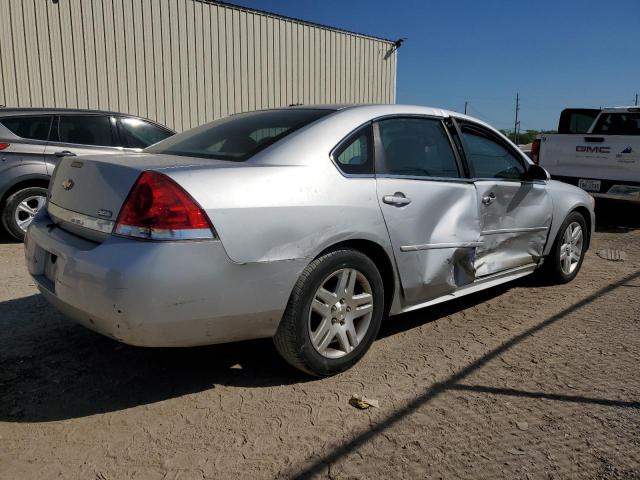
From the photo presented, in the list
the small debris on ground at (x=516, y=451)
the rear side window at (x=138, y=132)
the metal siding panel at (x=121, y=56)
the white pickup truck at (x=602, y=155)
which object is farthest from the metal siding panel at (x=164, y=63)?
the small debris on ground at (x=516, y=451)

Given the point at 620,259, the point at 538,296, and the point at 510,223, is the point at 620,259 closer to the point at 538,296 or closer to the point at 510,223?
the point at 538,296

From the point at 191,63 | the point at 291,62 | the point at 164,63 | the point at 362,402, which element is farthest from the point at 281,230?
the point at 291,62

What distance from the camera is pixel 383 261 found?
3.25 metres

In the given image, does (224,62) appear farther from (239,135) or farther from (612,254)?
(239,135)

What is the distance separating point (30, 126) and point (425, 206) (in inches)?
198

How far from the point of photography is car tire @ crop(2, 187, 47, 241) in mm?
6270

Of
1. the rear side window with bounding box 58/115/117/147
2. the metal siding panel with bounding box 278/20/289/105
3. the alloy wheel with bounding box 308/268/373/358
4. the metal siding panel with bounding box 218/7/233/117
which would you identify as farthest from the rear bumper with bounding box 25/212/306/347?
the metal siding panel with bounding box 278/20/289/105

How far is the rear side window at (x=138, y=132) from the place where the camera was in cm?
708

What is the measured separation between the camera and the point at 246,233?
2553 mm

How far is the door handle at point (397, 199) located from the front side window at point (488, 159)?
83 cm

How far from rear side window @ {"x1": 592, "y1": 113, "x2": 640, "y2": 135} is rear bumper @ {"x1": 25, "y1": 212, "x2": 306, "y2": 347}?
777 cm

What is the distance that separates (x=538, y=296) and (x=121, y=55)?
8.81 metres

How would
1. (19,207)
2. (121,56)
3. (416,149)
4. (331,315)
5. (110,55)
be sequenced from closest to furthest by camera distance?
1. (331,315)
2. (416,149)
3. (19,207)
4. (110,55)
5. (121,56)

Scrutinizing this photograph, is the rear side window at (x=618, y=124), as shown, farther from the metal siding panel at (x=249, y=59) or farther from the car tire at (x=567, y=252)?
the metal siding panel at (x=249, y=59)
